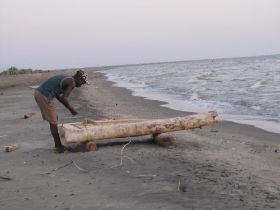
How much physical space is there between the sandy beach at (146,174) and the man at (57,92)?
0.63 meters

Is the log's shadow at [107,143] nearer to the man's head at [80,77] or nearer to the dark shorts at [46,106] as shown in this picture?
the dark shorts at [46,106]

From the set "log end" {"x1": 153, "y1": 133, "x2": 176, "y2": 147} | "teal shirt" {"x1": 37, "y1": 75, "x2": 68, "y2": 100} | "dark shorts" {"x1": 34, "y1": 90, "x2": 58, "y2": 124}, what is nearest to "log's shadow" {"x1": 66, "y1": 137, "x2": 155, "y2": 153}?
"log end" {"x1": 153, "y1": 133, "x2": 176, "y2": 147}

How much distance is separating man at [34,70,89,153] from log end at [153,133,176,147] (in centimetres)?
160

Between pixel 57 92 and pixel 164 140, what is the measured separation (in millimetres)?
2173

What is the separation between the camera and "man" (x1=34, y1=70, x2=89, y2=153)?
8.56 m

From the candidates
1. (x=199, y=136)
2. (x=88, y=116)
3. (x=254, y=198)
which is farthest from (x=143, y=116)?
(x=254, y=198)

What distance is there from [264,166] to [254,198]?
6.99ft

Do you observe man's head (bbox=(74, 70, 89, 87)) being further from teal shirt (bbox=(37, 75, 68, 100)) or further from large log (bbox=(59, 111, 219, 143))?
large log (bbox=(59, 111, 219, 143))

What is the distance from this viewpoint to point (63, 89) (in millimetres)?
8648

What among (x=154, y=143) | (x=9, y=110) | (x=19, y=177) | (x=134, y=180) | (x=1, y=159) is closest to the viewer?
(x=134, y=180)

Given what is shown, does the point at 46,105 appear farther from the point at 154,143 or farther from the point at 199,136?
the point at 199,136

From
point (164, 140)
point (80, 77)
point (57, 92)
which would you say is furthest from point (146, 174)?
point (57, 92)

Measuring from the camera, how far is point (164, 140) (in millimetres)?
9055

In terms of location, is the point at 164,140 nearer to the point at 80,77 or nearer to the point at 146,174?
the point at 80,77
